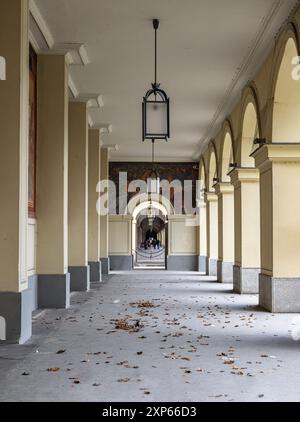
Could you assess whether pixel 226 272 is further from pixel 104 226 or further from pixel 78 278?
pixel 104 226

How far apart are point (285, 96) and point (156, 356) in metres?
7.34

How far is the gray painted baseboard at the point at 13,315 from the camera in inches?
357

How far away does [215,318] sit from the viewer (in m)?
12.3

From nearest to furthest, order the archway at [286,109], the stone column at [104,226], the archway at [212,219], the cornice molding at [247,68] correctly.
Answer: the cornice molding at [247,68] < the archway at [286,109] < the archway at [212,219] < the stone column at [104,226]

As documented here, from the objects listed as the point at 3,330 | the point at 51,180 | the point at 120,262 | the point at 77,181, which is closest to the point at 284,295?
the point at 51,180

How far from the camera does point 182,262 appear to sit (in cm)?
3141

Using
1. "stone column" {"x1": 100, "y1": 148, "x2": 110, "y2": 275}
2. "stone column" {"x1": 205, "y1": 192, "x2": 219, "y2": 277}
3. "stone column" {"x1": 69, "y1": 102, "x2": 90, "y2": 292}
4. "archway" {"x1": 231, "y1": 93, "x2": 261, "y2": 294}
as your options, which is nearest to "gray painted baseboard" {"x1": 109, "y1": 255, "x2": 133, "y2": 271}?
"stone column" {"x1": 100, "y1": 148, "x2": 110, "y2": 275}

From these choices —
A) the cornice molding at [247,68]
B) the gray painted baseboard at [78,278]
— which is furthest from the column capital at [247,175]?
the gray painted baseboard at [78,278]

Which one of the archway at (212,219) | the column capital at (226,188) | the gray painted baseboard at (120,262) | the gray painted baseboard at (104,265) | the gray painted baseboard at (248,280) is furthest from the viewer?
the gray painted baseboard at (120,262)

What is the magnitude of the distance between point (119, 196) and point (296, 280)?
18794mm

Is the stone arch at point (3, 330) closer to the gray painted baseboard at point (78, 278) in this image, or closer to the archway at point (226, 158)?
the gray painted baseboard at point (78, 278)

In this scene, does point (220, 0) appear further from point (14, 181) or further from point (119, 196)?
point (119, 196)

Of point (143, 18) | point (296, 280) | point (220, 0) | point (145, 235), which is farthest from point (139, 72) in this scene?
point (145, 235)

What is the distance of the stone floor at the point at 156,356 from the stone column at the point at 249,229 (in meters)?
2.83
